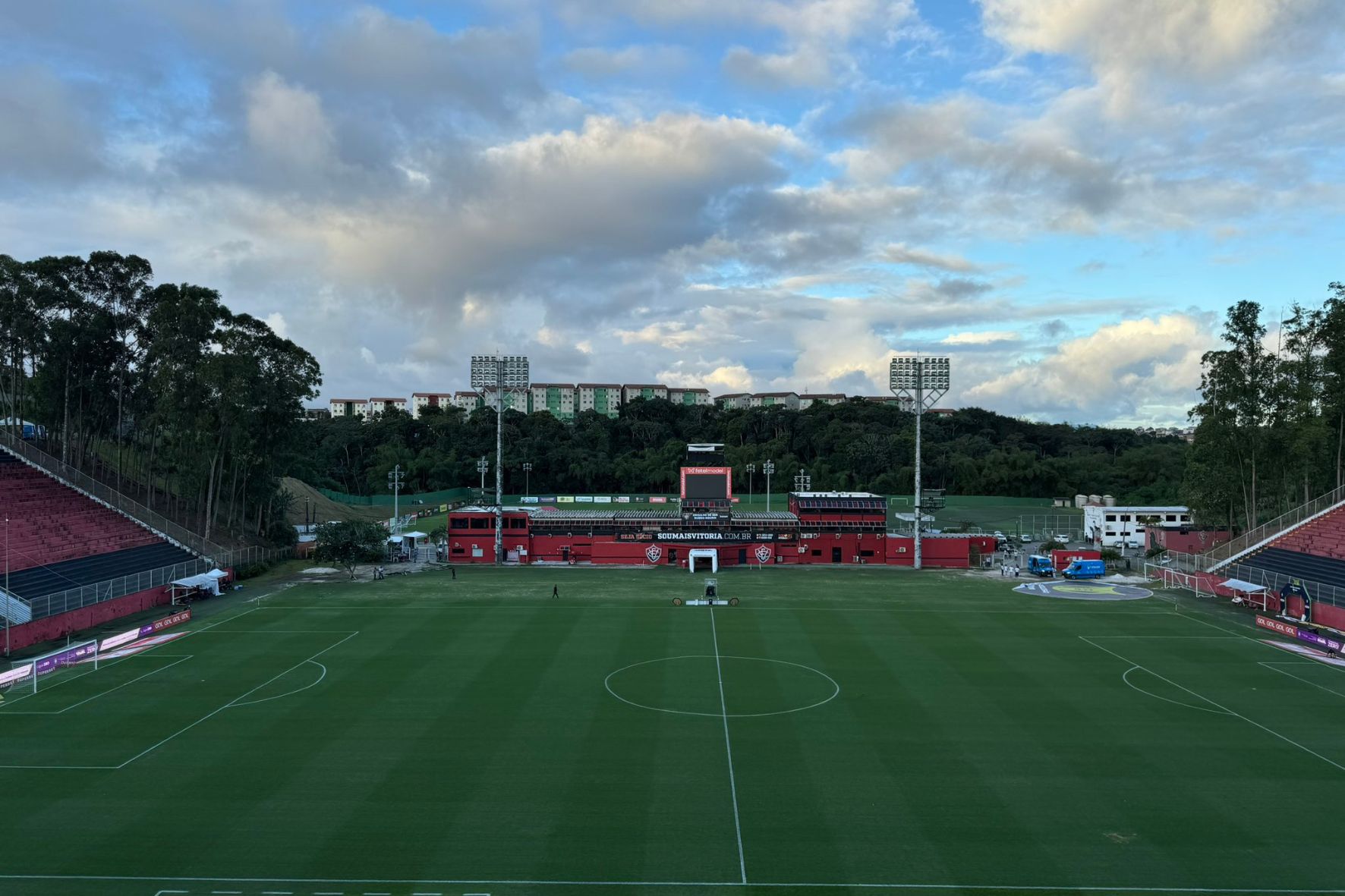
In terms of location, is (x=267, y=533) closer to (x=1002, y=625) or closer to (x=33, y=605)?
(x=33, y=605)

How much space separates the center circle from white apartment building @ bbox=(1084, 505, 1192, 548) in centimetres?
5668

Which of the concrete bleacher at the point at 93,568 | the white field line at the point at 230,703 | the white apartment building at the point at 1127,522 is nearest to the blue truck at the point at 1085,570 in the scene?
the white apartment building at the point at 1127,522

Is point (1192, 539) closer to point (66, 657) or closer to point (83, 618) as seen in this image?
point (66, 657)

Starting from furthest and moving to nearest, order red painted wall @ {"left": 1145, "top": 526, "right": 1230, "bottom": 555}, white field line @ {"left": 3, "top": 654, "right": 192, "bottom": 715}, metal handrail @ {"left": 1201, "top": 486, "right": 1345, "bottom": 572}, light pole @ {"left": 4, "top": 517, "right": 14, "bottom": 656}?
red painted wall @ {"left": 1145, "top": 526, "right": 1230, "bottom": 555}, metal handrail @ {"left": 1201, "top": 486, "right": 1345, "bottom": 572}, light pole @ {"left": 4, "top": 517, "right": 14, "bottom": 656}, white field line @ {"left": 3, "top": 654, "right": 192, "bottom": 715}

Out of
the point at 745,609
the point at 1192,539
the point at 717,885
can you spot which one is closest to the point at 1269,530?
the point at 1192,539

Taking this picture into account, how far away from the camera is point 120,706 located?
84.4 ft

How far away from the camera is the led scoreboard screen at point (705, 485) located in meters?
63.7

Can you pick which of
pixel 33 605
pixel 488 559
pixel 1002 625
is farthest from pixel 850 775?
pixel 488 559

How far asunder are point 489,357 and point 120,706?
43.8 meters

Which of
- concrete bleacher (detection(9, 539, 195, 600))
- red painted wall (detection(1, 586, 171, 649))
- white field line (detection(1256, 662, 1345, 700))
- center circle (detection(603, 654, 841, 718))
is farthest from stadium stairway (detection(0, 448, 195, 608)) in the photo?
white field line (detection(1256, 662, 1345, 700))

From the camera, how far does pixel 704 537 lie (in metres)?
61.4

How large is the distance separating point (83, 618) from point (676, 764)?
101ft

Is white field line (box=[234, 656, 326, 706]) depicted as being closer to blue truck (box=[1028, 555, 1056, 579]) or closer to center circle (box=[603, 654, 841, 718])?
center circle (box=[603, 654, 841, 718])

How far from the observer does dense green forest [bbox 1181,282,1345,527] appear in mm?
52250
